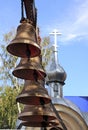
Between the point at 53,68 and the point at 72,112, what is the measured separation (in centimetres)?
248

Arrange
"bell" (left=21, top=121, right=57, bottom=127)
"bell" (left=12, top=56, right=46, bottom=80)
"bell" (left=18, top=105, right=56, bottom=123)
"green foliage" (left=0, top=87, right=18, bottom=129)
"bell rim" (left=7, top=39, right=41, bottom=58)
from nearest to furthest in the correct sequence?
1. "bell rim" (left=7, top=39, right=41, bottom=58)
2. "bell" (left=12, top=56, right=46, bottom=80)
3. "bell" (left=18, top=105, right=56, bottom=123)
4. "bell" (left=21, top=121, right=57, bottom=127)
5. "green foliage" (left=0, top=87, right=18, bottom=129)

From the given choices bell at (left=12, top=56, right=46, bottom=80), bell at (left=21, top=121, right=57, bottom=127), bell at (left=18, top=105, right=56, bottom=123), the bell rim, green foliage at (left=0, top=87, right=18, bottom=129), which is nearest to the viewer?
the bell rim

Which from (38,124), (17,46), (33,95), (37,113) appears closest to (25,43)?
(17,46)

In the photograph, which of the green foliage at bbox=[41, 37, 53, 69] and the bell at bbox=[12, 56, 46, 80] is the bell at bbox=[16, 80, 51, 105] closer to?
the bell at bbox=[12, 56, 46, 80]

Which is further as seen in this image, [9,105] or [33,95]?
[9,105]

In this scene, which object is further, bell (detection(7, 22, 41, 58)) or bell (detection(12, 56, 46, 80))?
bell (detection(12, 56, 46, 80))

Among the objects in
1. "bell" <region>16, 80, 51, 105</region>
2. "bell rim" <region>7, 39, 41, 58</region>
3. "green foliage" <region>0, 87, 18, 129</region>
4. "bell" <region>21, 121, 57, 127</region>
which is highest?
"bell rim" <region>7, 39, 41, 58</region>

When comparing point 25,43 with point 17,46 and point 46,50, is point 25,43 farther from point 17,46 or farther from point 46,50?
point 46,50

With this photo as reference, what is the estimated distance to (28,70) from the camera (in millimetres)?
3719

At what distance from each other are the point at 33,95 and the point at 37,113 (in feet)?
1.20

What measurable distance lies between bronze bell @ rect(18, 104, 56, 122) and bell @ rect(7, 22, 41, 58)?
647 mm

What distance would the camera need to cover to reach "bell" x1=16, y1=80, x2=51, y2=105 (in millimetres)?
3723

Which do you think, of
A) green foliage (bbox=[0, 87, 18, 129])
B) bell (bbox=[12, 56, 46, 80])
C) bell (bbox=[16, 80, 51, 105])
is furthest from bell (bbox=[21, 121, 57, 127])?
green foliage (bbox=[0, 87, 18, 129])

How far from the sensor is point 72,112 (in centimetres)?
777
